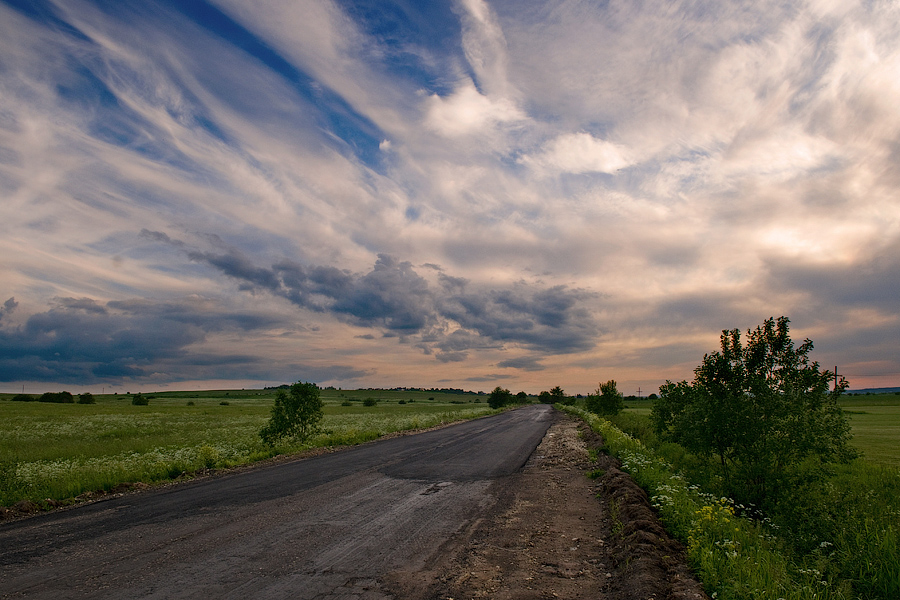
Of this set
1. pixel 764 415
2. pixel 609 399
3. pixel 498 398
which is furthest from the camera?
pixel 498 398

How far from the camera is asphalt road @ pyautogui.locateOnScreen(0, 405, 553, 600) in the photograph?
19.6 feet

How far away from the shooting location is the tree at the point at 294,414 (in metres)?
25.3

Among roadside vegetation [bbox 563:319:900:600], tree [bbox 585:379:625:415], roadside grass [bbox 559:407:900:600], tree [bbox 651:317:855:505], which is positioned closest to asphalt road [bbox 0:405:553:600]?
roadside grass [bbox 559:407:900:600]

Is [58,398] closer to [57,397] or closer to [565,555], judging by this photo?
[57,397]

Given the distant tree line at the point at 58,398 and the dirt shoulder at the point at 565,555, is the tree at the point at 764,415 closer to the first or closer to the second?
the dirt shoulder at the point at 565,555

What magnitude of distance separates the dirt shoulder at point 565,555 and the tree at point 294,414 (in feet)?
57.0

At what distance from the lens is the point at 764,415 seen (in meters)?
11.5

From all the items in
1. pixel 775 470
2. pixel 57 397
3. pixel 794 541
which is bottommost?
pixel 794 541

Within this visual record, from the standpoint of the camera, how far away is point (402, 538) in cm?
805

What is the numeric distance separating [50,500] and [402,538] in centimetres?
990

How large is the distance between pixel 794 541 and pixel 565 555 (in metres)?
6.10

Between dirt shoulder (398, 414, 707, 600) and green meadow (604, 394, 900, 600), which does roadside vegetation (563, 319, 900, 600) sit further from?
dirt shoulder (398, 414, 707, 600)

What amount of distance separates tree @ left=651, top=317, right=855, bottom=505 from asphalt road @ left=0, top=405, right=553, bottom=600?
6318 mm

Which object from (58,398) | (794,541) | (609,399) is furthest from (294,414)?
(58,398)
